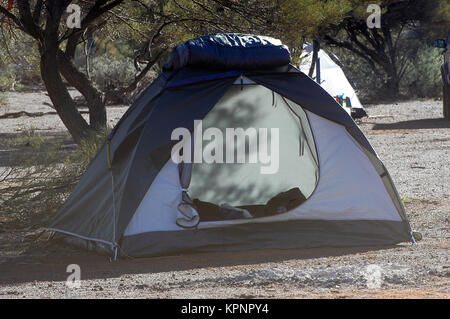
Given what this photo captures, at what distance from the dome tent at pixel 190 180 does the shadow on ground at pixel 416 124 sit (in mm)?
10314

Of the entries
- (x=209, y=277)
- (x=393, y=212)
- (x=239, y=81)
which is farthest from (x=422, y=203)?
(x=209, y=277)

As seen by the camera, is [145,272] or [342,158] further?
[342,158]

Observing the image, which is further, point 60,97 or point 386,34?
point 386,34

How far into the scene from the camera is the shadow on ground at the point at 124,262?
5758mm

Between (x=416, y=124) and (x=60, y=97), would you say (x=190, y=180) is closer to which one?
(x=60, y=97)

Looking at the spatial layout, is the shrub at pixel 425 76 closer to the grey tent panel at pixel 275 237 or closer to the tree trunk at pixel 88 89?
the tree trunk at pixel 88 89

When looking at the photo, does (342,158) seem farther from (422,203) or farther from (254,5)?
(254,5)

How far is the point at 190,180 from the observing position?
22.1 ft

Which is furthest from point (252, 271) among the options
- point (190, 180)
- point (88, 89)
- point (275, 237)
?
point (88, 89)

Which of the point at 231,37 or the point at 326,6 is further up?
the point at 326,6

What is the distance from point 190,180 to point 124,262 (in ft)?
3.48

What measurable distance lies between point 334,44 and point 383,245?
19359 millimetres

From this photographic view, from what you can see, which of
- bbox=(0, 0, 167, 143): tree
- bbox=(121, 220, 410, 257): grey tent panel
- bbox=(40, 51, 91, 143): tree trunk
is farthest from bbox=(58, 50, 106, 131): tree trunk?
bbox=(121, 220, 410, 257): grey tent panel
